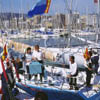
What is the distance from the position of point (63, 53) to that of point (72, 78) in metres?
6.95

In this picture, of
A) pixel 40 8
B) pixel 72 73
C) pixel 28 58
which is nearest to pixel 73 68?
pixel 72 73

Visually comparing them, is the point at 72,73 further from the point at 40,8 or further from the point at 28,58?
the point at 40,8

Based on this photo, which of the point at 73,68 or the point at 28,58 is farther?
the point at 28,58

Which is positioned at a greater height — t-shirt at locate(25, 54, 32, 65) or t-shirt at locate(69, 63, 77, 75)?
t-shirt at locate(25, 54, 32, 65)

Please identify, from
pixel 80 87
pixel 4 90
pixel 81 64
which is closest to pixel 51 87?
pixel 80 87

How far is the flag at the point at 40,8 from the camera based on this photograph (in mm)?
10780

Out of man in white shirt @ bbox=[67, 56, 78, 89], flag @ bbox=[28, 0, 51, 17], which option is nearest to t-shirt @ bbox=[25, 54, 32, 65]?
man in white shirt @ bbox=[67, 56, 78, 89]

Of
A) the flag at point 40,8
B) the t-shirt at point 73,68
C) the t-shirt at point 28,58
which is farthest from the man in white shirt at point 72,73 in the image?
the flag at point 40,8

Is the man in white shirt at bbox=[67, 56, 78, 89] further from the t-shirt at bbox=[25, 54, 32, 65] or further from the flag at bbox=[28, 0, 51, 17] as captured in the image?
the flag at bbox=[28, 0, 51, 17]

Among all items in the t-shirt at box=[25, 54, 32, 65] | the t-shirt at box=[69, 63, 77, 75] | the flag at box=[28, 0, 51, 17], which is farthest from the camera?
the flag at box=[28, 0, 51, 17]

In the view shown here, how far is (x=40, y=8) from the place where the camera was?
1091 centimetres

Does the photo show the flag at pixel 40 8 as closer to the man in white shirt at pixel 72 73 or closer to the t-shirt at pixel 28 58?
the t-shirt at pixel 28 58

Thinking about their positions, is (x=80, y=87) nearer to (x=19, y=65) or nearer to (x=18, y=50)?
(x=19, y=65)

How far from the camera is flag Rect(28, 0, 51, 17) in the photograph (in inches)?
424
